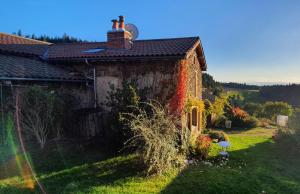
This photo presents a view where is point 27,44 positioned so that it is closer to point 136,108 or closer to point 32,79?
point 32,79

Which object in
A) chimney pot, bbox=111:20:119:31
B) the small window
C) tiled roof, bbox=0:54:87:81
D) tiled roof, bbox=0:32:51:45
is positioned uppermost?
chimney pot, bbox=111:20:119:31

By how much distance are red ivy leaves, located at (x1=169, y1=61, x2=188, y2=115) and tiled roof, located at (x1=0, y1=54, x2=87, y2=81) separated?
16.2ft

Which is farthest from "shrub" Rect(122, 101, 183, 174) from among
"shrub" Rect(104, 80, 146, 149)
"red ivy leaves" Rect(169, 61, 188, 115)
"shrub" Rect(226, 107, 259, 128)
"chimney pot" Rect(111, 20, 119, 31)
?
"shrub" Rect(226, 107, 259, 128)

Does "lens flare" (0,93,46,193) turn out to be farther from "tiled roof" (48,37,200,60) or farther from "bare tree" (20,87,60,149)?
"tiled roof" (48,37,200,60)

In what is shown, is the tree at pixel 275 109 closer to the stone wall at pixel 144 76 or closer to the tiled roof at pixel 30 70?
the stone wall at pixel 144 76

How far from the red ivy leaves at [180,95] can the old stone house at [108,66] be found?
0.27 feet

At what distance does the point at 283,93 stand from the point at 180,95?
46745 millimetres

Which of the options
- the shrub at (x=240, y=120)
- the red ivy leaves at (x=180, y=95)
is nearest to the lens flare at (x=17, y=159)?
the red ivy leaves at (x=180, y=95)

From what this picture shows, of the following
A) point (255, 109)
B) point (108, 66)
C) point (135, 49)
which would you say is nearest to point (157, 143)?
point (108, 66)

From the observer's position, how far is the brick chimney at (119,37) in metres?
16.2

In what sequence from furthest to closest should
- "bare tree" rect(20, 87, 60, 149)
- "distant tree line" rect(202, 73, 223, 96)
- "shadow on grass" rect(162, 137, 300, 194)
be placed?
1. "distant tree line" rect(202, 73, 223, 96)
2. "bare tree" rect(20, 87, 60, 149)
3. "shadow on grass" rect(162, 137, 300, 194)

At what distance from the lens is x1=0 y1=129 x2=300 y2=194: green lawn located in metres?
8.55

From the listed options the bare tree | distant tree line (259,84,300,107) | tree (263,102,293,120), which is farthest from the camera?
distant tree line (259,84,300,107)

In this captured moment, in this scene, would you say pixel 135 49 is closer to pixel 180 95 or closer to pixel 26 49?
pixel 180 95
